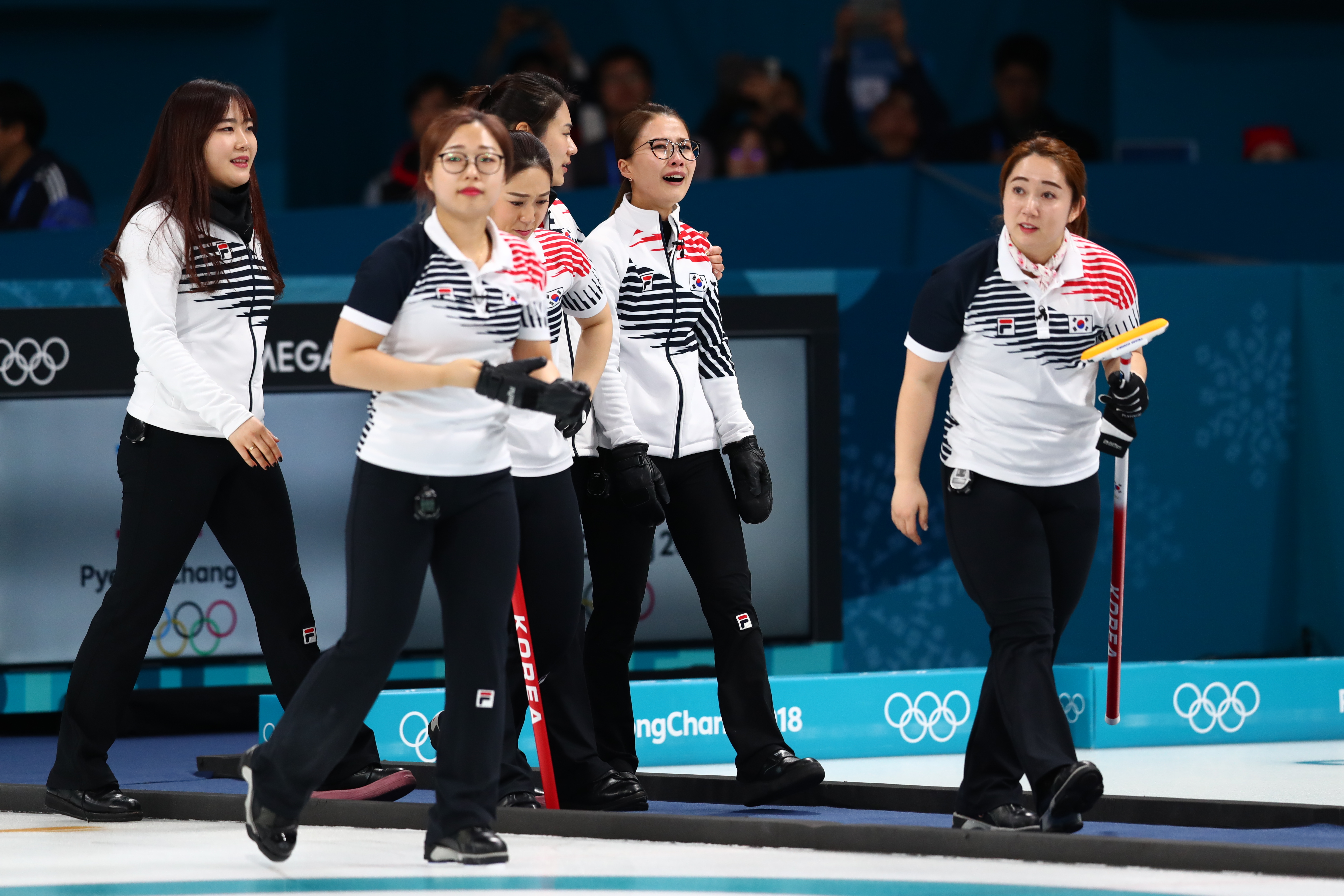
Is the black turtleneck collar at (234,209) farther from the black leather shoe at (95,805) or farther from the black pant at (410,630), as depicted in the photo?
the black leather shoe at (95,805)

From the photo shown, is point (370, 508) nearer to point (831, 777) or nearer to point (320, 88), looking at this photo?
point (831, 777)

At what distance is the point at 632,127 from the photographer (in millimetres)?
4547

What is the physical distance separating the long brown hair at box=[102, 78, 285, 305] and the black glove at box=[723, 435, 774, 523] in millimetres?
1322

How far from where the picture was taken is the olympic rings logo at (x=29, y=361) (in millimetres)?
6156

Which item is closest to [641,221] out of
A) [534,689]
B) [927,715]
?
[534,689]

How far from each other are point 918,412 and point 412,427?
122 cm

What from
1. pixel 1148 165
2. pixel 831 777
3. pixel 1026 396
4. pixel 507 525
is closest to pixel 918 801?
pixel 831 777

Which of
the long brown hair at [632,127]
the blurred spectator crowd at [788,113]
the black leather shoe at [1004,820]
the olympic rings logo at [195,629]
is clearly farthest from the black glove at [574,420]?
the blurred spectator crowd at [788,113]

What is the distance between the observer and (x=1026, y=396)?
4.08 metres

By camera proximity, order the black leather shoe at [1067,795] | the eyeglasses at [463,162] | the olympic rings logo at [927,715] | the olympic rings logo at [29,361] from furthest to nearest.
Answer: the olympic rings logo at [29,361] < the olympic rings logo at [927,715] < the black leather shoe at [1067,795] < the eyeglasses at [463,162]

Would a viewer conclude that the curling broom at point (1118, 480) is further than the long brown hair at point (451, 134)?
Yes

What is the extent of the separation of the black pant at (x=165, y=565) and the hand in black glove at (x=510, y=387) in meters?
1.08

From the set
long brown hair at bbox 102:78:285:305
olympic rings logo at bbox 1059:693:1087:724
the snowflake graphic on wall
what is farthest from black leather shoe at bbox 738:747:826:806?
the snowflake graphic on wall

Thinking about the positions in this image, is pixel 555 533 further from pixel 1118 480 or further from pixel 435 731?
pixel 1118 480
